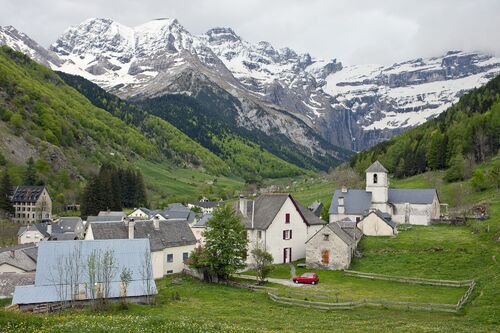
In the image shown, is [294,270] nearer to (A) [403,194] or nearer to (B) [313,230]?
(B) [313,230]

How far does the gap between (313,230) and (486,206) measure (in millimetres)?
31390

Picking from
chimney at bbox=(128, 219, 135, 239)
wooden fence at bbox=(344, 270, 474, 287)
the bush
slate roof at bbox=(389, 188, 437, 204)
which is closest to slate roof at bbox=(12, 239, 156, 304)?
chimney at bbox=(128, 219, 135, 239)

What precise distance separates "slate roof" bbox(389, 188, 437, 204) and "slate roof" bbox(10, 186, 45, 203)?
317 feet

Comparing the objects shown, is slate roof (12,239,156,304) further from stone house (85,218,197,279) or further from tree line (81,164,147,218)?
tree line (81,164,147,218)

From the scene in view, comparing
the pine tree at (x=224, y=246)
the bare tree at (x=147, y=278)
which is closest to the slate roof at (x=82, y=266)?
the bare tree at (x=147, y=278)

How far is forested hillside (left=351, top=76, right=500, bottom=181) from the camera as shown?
13891 cm

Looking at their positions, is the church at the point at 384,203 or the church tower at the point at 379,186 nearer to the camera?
the church at the point at 384,203

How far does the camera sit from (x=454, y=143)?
145m

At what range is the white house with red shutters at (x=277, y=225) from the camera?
70062mm

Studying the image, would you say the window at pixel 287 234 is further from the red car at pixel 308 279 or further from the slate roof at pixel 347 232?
the red car at pixel 308 279

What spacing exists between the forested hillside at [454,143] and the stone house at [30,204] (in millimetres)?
96841

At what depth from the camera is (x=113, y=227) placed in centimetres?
6344

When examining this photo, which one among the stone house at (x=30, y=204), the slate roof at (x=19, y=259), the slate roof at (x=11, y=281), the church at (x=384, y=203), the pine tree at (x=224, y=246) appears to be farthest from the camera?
the stone house at (x=30, y=204)

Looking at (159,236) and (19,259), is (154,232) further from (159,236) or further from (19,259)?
(19,259)
